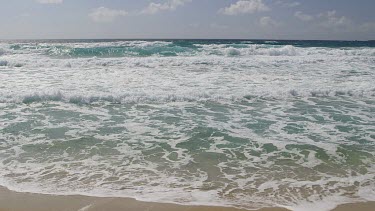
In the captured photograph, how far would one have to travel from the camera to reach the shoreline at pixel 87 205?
407cm

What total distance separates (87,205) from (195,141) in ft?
9.42

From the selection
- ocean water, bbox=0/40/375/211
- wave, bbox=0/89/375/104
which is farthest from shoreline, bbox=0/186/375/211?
wave, bbox=0/89/375/104

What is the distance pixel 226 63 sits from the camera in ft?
68.0

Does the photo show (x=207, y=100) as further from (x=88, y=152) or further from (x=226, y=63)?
(x=226, y=63)

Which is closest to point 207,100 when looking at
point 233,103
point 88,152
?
point 233,103

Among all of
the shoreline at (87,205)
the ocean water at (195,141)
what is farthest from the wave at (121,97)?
the shoreline at (87,205)

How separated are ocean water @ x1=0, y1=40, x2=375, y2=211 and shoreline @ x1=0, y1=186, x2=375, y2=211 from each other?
5.3 inches

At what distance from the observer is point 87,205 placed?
4.13 meters

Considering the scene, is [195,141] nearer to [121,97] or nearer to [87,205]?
[87,205]

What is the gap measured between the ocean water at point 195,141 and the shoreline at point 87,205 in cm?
13

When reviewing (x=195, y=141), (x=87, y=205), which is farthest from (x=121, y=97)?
(x=87, y=205)

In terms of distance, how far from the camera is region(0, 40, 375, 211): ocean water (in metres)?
4.61

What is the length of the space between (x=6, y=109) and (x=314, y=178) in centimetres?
770

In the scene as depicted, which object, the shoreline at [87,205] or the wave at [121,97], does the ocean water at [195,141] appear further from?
the shoreline at [87,205]
